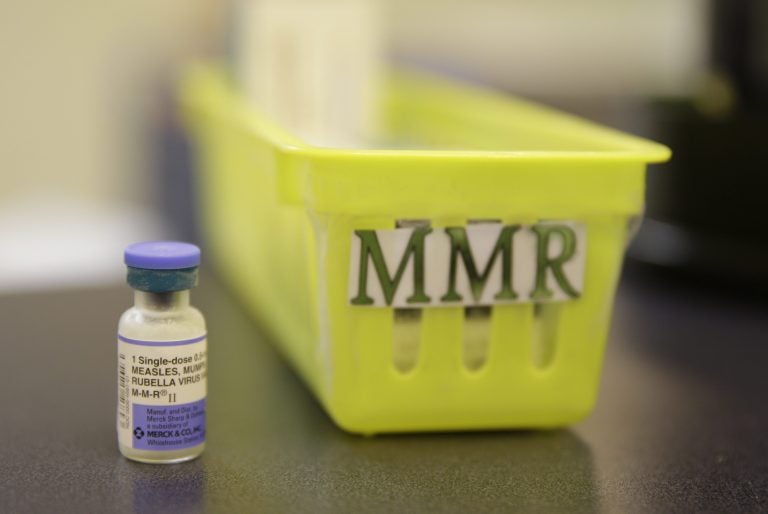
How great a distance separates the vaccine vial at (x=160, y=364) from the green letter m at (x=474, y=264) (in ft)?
0.51

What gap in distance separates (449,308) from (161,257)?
0.18 meters

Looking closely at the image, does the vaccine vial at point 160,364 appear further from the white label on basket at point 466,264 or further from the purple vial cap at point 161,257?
the white label on basket at point 466,264

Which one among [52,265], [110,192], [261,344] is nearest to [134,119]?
[110,192]

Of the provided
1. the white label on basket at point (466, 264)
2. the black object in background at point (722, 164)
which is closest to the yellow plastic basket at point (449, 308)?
the white label on basket at point (466, 264)

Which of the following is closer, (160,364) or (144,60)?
(160,364)

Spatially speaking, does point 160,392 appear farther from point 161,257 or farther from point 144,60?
point 144,60

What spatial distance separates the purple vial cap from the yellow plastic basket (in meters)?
0.08

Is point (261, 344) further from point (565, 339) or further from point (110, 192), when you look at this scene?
point (110, 192)

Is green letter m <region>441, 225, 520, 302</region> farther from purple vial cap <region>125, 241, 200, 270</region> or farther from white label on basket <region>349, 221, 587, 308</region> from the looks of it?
purple vial cap <region>125, 241, 200, 270</region>

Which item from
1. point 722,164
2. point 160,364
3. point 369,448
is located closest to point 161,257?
point 160,364

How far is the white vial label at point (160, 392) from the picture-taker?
59cm

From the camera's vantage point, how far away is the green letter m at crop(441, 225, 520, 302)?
2.05ft

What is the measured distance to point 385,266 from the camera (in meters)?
0.62

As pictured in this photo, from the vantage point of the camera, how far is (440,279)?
631mm
